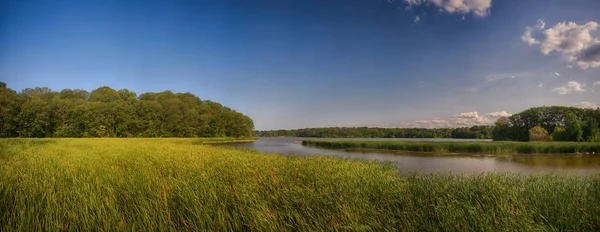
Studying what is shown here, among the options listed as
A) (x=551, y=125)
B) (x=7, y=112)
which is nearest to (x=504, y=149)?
(x=551, y=125)

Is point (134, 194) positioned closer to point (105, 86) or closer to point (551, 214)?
point (551, 214)

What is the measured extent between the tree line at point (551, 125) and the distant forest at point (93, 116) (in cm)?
7608

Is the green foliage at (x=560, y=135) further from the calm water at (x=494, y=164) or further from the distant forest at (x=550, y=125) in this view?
the calm water at (x=494, y=164)

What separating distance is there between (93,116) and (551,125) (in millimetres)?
98774

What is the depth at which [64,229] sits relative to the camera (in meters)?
3.24

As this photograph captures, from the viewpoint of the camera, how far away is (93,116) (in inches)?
2055

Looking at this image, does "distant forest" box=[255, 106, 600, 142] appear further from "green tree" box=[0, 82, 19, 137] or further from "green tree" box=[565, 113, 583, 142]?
"green tree" box=[0, 82, 19, 137]

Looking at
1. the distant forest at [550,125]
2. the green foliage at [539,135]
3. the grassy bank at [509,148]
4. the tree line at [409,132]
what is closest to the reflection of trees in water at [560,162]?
the grassy bank at [509,148]

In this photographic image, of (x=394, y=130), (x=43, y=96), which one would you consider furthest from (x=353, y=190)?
(x=394, y=130)

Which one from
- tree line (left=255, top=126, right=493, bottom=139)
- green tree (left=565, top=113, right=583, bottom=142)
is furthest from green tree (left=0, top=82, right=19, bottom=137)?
tree line (left=255, top=126, right=493, bottom=139)

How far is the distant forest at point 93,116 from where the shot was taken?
1927 inches

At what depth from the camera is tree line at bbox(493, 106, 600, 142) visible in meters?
46.6

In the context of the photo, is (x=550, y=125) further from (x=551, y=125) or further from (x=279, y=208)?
(x=279, y=208)

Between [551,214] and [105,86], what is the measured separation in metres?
88.4
